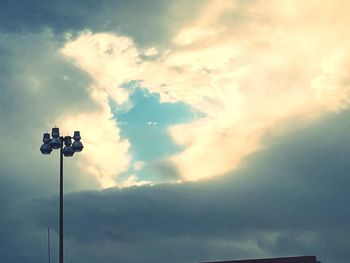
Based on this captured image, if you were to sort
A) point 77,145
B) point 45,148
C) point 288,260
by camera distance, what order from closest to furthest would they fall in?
point 45,148 → point 77,145 → point 288,260

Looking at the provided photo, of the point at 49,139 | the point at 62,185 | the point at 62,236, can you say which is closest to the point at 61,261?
the point at 62,236

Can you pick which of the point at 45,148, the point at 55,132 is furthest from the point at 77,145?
the point at 45,148

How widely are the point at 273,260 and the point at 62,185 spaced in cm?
2369

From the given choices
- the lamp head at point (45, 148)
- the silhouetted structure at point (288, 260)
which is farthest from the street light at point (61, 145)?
the silhouetted structure at point (288, 260)

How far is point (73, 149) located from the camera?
94.3 ft

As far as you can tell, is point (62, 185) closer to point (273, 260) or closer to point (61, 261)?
point (61, 261)

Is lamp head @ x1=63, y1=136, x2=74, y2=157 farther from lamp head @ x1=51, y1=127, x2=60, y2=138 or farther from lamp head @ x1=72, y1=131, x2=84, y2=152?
lamp head @ x1=51, y1=127, x2=60, y2=138

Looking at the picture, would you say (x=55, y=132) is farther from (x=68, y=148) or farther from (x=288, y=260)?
(x=288, y=260)

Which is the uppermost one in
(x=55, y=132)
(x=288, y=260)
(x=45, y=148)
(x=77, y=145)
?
(x=55, y=132)

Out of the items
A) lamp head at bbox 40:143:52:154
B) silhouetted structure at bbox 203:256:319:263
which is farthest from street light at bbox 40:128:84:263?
silhouetted structure at bbox 203:256:319:263

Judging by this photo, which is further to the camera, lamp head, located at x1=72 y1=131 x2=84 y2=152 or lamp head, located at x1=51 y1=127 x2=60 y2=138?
lamp head, located at x1=72 y1=131 x2=84 y2=152

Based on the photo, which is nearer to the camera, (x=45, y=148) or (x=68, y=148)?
(x=45, y=148)

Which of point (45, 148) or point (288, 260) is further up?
point (45, 148)

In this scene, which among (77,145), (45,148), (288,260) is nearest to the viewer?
(45,148)
